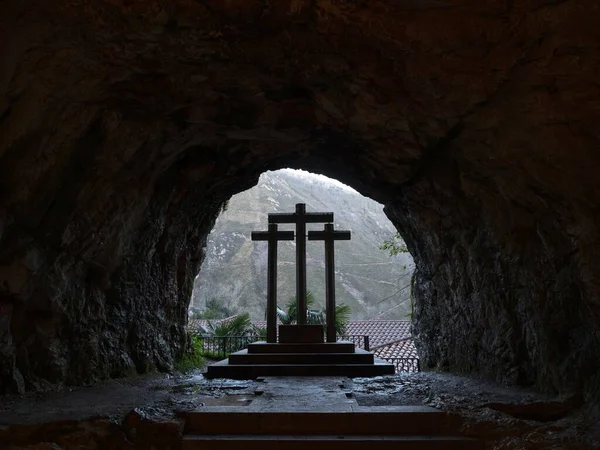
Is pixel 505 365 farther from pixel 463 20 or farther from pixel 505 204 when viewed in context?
pixel 463 20

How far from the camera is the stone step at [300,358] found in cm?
818

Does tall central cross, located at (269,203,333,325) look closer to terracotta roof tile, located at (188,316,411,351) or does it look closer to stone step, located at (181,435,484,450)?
stone step, located at (181,435,484,450)

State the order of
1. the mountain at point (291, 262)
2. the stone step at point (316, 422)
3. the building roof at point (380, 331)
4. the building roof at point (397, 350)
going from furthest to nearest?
the mountain at point (291, 262), the building roof at point (380, 331), the building roof at point (397, 350), the stone step at point (316, 422)

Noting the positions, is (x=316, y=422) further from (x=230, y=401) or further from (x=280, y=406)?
(x=230, y=401)

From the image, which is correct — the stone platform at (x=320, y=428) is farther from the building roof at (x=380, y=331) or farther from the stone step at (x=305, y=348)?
the building roof at (x=380, y=331)

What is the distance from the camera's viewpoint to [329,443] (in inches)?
157

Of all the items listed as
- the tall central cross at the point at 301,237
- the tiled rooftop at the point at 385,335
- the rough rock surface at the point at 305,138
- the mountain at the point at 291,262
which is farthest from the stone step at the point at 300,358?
the mountain at the point at 291,262

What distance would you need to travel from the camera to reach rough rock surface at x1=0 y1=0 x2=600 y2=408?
13.2ft

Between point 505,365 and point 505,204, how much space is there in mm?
2022

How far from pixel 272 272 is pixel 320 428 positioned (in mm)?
6602

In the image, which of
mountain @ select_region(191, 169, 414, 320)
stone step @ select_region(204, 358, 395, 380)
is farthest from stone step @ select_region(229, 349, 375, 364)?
mountain @ select_region(191, 169, 414, 320)

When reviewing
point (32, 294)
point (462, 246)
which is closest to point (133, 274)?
point (32, 294)

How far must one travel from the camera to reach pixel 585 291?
4.29 meters

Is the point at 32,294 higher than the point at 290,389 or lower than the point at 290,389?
higher
